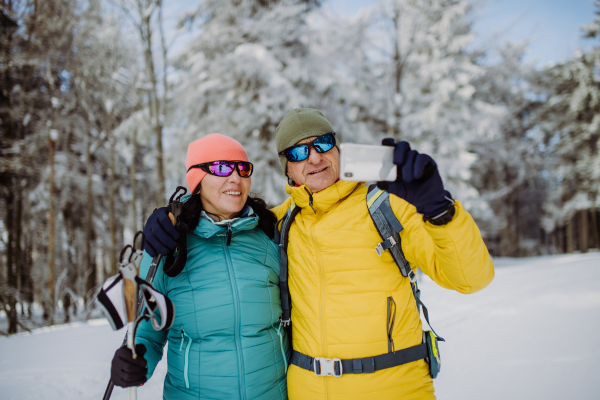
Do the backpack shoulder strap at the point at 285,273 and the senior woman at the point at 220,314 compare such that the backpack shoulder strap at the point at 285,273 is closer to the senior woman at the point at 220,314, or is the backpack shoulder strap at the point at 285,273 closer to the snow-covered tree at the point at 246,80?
the senior woman at the point at 220,314

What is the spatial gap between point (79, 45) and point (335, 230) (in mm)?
14699

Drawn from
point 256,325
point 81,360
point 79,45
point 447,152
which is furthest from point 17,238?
point 447,152

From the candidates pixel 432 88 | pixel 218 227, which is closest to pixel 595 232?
pixel 432 88

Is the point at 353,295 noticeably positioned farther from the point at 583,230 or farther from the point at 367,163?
the point at 583,230

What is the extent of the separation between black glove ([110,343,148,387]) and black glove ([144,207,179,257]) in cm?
49

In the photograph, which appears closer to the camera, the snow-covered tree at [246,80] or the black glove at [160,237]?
the black glove at [160,237]

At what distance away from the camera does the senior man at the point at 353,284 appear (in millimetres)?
1646

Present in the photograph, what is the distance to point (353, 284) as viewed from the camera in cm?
176

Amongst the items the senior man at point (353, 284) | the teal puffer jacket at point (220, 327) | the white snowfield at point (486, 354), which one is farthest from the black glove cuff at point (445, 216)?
the white snowfield at point (486, 354)

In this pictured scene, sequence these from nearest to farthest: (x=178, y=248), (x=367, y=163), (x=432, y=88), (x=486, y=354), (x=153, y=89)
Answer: (x=367, y=163), (x=178, y=248), (x=486, y=354), (x=153, y=89), (x=432, y=88)

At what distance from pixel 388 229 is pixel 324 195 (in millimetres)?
428

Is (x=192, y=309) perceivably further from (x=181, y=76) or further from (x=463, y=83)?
(x=463, y=83)

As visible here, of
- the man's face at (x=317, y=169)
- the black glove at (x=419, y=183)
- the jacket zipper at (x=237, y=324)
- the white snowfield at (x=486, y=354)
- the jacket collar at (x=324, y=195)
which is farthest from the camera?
the white snowfield at (x=486, y=354)

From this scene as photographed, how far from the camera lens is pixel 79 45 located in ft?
38.8
